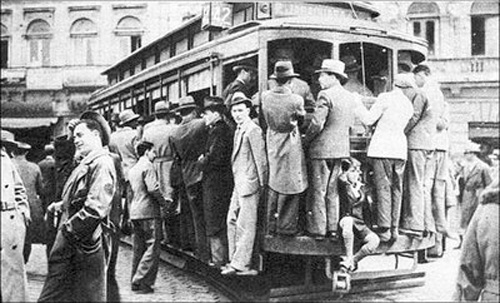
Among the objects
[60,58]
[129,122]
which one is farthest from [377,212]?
[60,58]

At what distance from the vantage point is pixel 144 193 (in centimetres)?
624

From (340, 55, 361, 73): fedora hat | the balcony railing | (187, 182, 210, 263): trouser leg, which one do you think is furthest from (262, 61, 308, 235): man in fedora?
the balcony railing

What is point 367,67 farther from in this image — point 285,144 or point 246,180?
point 246,180

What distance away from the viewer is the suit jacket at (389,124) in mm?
5730

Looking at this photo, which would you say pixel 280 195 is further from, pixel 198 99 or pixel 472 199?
pixel 472 199

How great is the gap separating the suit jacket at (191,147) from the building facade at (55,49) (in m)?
3.10

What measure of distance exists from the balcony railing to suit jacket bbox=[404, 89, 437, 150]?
7.48 metres

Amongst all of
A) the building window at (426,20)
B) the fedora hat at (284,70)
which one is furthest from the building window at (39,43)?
the building window at (426,20)

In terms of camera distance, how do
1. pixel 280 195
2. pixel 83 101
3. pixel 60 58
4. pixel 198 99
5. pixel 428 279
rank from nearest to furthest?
pixel 280 195 < pixel 428 279 < pixel 198 99 < pixel 60 58 < pixel 83 101

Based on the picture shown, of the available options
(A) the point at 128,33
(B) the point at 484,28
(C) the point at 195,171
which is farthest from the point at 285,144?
(B) the point at 484,28

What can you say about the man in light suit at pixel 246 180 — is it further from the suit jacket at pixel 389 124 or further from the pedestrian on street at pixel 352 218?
the suit jacket at pixel 389 124

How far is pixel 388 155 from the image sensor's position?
572cm

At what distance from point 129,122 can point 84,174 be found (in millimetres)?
4016

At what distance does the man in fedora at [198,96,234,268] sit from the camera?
20.5 feet
